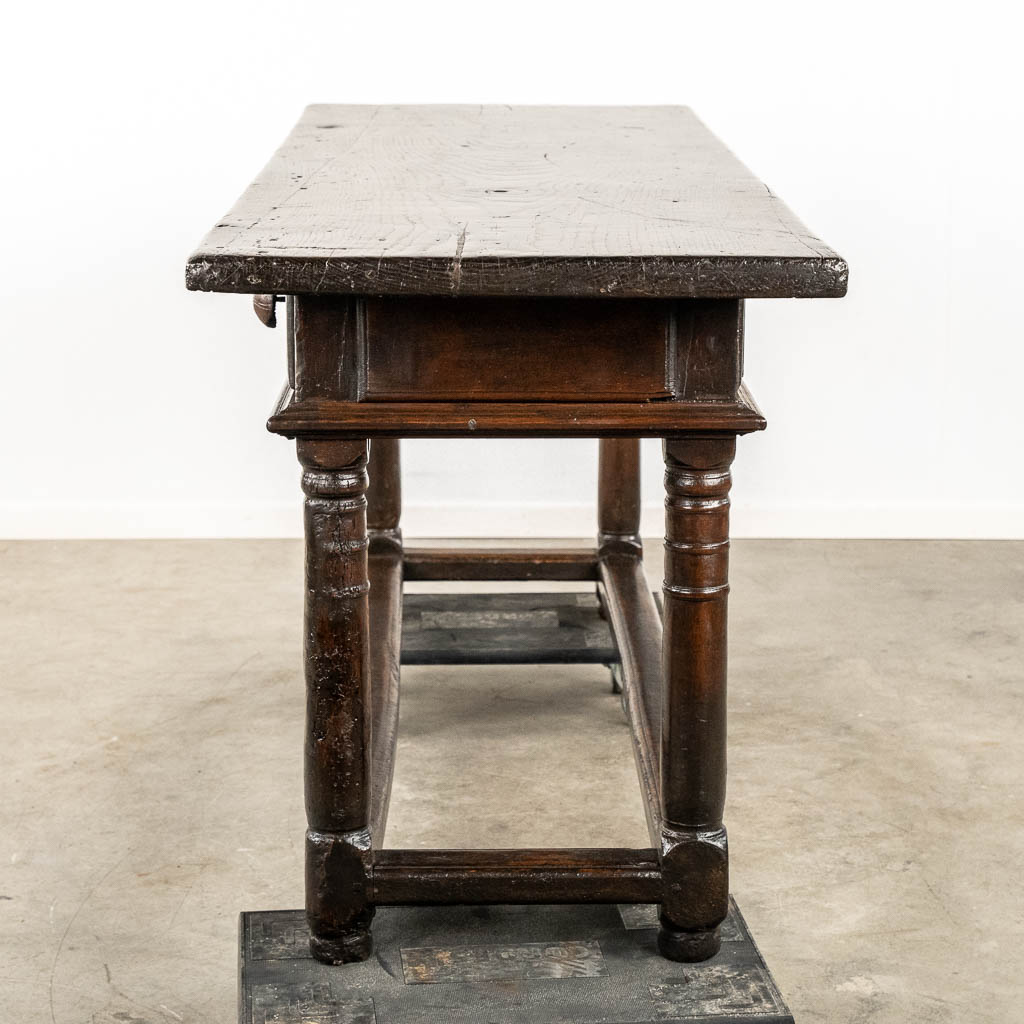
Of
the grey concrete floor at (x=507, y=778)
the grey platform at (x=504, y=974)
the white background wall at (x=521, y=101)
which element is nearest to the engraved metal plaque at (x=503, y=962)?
the grey platform at (x=504, y=974)

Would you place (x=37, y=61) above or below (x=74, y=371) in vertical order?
above

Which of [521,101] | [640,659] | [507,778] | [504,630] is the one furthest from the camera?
[521,101]

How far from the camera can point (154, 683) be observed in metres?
3.39

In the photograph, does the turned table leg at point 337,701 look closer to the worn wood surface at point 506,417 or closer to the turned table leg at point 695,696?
the worn wood surface at point 506,417

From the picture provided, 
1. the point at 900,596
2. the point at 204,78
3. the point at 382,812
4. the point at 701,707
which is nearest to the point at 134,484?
the point at 204,78

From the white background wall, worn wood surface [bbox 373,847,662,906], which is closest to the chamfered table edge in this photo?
worn wood surface [bbox 373,847,662,906]

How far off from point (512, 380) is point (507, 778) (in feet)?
4.40

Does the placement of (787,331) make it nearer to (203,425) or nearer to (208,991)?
(203,425)

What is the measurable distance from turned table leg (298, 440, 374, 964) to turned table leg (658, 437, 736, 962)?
38 centimetres

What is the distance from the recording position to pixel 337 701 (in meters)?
1.86

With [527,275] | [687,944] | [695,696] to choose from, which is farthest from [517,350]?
[687,944]

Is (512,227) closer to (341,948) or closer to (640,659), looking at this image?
(341,948)

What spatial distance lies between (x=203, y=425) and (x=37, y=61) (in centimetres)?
119

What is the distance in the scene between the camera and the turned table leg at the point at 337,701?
178 centimetres
